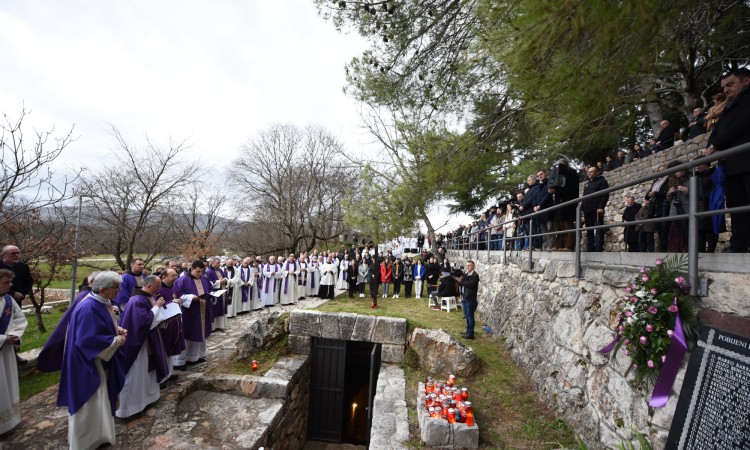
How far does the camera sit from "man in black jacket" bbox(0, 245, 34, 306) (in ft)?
16.3

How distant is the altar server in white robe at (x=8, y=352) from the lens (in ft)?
Result: 13.8

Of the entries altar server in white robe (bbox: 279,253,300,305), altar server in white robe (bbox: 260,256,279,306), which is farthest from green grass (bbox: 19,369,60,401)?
altar server in white robe (bbox: 279,253,300,305)

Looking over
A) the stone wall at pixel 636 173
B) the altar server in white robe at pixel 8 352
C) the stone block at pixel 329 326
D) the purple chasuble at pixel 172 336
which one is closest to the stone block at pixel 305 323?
the stone block at pixel 329 326

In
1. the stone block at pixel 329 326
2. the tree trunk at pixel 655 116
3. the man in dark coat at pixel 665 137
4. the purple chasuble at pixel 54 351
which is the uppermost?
the tree trunk at pixel 655 116

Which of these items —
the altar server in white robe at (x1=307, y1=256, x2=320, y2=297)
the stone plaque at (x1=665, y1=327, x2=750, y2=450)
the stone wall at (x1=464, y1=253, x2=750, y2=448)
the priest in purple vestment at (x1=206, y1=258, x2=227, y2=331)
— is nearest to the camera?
the stone plaque at (x1=665, y1=327, x2=750, y2=450)

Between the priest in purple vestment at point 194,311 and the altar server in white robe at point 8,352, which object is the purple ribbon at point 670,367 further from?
the priest in purple vestment at point 194,311

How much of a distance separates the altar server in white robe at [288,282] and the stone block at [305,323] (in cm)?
461

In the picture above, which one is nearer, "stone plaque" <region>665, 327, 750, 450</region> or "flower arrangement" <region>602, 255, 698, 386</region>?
"stone plaque" <region>665, 327, 750, 450</region>

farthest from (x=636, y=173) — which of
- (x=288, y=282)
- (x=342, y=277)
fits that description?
(x=288, y=282)

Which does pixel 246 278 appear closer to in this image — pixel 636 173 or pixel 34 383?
pixel 34 383

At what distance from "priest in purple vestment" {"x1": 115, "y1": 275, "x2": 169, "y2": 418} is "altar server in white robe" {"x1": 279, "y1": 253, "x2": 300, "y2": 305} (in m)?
7.24

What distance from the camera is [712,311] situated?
2404 millimetres

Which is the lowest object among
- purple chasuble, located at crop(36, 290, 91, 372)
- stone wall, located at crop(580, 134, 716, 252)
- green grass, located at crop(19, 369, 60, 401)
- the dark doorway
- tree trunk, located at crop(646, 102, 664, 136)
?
the dark doorway

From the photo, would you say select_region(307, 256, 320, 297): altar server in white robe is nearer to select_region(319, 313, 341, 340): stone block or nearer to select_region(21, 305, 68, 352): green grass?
select_region(319, 313, 341, 340): stone block
